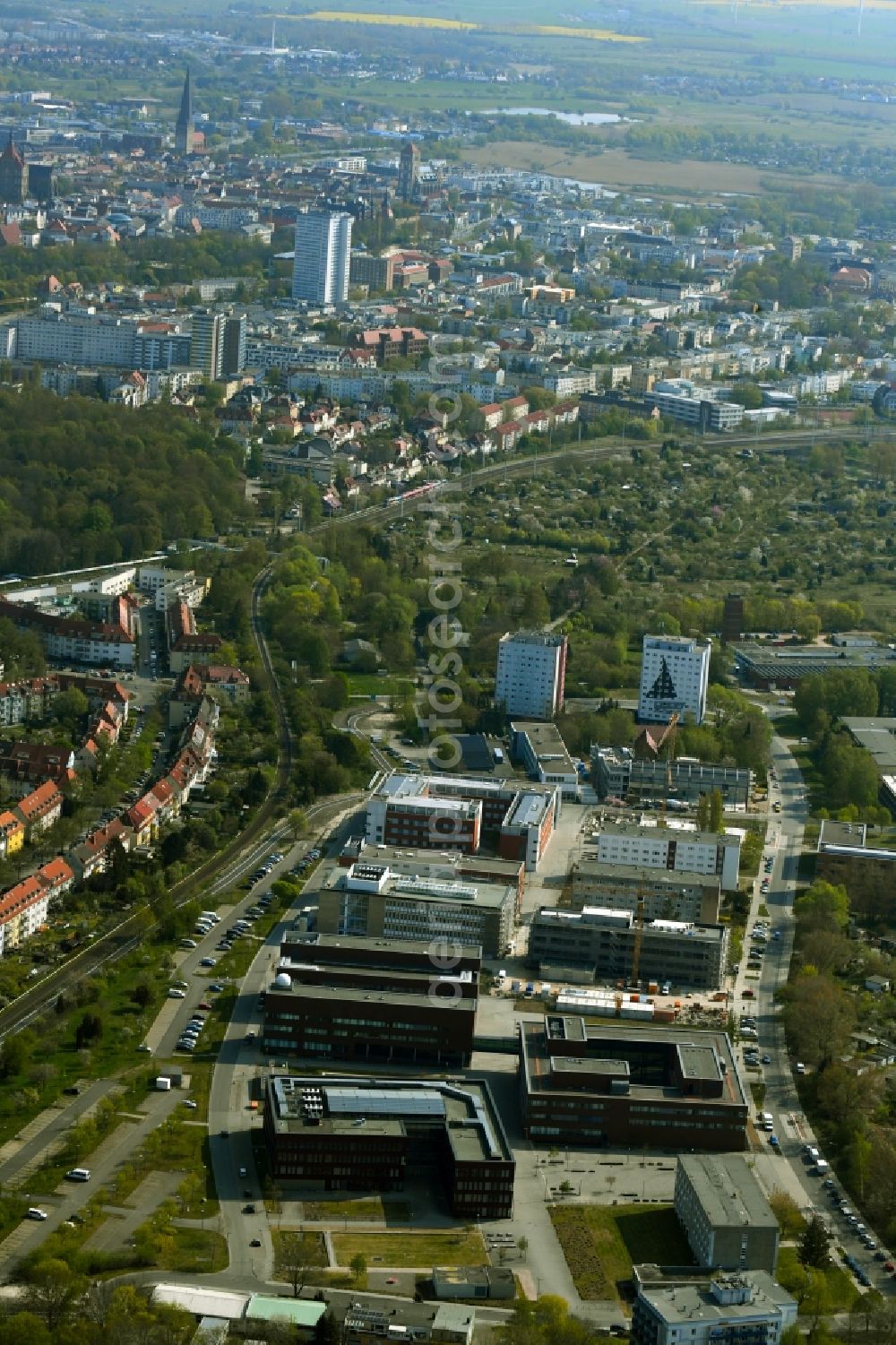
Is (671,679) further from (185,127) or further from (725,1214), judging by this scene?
(185,127)

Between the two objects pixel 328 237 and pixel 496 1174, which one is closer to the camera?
pixel 496 1174

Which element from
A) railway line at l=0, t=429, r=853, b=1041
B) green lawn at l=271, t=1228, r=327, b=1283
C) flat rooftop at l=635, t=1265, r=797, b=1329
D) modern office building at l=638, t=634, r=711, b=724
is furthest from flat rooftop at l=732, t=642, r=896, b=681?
flat rooftop at l=635, t=1265, r=797, b=1329

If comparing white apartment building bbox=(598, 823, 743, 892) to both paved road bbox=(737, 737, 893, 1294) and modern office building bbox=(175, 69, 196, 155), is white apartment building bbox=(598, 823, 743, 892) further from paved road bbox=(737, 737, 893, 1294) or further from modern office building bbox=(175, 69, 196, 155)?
modern office building bbox=(175, 69, 196, 155)

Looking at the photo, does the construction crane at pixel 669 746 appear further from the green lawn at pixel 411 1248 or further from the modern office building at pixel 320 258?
the modern office building at pixel 320 258

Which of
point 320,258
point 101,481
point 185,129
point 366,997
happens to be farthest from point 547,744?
point 185,129

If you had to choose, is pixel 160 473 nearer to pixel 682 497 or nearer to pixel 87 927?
pixel 682 497

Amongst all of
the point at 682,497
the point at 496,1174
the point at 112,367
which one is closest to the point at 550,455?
the point at 682,497
